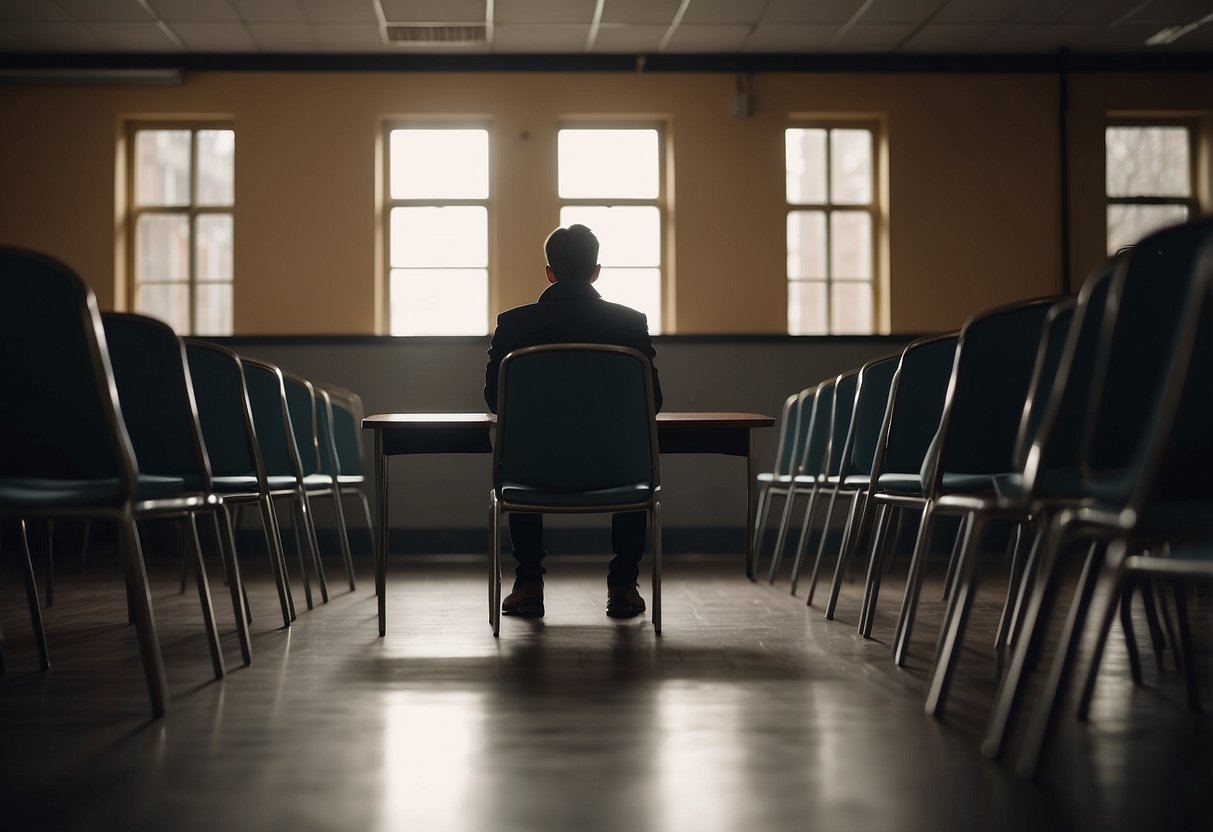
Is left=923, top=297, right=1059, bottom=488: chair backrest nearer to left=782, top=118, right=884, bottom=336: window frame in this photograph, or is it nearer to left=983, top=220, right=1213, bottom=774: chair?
left=983, top=220, right=1213, bottom=774: chair

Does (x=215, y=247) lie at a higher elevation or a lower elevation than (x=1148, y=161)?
lower

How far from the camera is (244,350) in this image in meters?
5.39

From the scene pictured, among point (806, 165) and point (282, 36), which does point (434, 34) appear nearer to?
point (282, 36)

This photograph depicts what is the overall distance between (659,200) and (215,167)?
8.86 ft

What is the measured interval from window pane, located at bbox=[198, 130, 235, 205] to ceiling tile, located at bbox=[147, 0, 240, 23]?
0.78 m

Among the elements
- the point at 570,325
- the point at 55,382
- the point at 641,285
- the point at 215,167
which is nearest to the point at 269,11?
the point at 215,167

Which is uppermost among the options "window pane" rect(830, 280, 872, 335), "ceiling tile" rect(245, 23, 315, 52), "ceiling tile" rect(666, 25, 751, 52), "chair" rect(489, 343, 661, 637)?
"ceiling tile" rect(666, 25, 751, 52)

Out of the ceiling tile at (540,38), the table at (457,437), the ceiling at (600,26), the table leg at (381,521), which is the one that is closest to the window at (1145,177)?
the ceiling at (600,26)

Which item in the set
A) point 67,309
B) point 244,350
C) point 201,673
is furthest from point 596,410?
point 244,350

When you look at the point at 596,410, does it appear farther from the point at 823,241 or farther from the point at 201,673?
the point at 823,241

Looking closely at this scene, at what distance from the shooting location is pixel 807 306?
639 centimetres

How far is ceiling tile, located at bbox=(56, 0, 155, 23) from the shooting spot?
5.44 m

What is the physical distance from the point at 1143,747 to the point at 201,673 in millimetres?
1737

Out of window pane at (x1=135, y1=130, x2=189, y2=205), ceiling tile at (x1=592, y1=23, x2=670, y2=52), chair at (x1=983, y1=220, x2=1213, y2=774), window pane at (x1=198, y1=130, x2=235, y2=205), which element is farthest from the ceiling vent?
chair at (x1=983, y1=220, x2=1213, y2=774)
